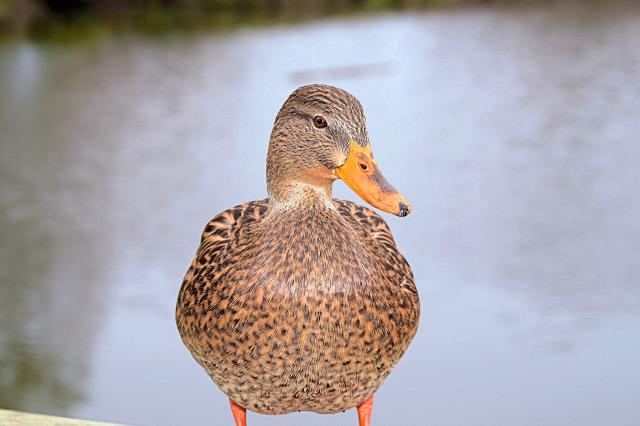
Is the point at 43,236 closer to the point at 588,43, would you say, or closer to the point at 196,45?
the point at 196,45

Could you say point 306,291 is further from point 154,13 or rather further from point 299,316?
point 154,13

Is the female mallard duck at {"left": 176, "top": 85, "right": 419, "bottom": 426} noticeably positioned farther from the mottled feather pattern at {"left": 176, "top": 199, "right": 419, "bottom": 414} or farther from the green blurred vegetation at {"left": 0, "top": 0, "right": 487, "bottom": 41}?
the green blurred vegetation at {"left": 0, "top": 0, "right": 487, "bottom": 41}

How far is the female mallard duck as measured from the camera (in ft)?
6.72

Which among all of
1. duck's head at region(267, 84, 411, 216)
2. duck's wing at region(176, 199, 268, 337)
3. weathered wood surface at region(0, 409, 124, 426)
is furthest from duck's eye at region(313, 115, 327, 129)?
weathered wood surface at region(0, 409, 124, 426)

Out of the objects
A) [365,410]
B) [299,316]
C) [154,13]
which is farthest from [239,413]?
[154,13]

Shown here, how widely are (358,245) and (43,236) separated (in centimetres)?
445

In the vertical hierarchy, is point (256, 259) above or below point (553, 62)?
below

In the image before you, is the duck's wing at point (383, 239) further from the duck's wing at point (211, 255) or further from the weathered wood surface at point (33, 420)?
the weathered wood surface at point (33, 420)

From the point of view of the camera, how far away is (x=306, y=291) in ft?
6.83

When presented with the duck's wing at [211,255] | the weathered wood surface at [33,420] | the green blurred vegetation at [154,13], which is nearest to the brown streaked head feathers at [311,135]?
the duck's wing at [211,255]

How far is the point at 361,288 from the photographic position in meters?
2.12

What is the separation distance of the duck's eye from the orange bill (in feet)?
0.25

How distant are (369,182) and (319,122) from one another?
7.1 inches

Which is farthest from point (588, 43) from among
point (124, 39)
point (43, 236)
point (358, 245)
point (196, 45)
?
point (358, 245)
